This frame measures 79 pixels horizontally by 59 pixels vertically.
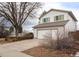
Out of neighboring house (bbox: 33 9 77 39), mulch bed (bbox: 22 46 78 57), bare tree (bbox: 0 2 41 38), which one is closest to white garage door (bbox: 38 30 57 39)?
neighboring house (bbox: 33 9 77 39)

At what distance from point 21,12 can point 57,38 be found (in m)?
0.66

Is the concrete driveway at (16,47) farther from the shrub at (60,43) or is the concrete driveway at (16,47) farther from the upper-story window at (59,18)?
the upper-story window at (59,18)

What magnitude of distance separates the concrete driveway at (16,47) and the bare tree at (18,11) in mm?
194

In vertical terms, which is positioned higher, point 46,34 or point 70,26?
point 70,26

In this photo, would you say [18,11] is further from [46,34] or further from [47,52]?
[47,52]

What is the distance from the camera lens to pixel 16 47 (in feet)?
9.47

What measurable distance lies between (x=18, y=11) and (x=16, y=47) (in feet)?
1.77

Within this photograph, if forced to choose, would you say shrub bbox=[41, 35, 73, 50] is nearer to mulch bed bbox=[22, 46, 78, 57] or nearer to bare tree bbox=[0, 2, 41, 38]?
mulch bed bbox=[22, 46, 78, 57]

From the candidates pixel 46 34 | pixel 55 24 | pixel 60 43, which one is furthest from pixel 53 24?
pixel 60 43

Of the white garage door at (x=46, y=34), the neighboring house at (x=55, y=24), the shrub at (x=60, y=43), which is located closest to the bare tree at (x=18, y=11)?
the neighboring house at (x=55, y=24)

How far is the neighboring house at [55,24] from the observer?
2.78m

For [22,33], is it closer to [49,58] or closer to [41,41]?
[41,41]

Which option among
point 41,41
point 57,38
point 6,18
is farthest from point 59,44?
point 6,18

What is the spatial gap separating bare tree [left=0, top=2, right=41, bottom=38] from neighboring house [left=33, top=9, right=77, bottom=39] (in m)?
0.18
